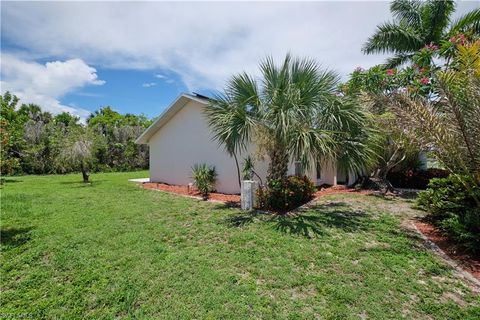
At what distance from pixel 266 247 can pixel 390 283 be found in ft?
7.65

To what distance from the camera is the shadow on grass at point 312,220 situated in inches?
257

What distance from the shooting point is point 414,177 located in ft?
46.5

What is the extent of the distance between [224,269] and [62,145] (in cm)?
1568

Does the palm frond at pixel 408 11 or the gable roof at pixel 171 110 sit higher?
the palm frond at pixel 408 11

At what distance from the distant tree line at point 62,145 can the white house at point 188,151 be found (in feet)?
12.3

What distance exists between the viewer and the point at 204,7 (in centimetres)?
830

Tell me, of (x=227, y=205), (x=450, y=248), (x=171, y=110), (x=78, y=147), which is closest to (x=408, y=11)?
(x=171, y=110)

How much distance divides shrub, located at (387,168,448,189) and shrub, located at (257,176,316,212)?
858 cm

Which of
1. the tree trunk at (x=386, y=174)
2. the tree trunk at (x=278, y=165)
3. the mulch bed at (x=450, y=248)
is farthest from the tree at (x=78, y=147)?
the mulch bed at (x=450, y=248)

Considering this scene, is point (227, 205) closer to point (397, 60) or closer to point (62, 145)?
point (62, 145)

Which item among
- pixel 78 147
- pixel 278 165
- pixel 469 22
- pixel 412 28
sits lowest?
pixel 278 165

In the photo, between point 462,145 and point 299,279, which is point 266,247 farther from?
point 462,145

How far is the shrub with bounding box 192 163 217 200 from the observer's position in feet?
39.0

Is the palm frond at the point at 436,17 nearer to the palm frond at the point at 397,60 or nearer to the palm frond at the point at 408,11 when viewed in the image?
the palm frond at the point at 408,11
